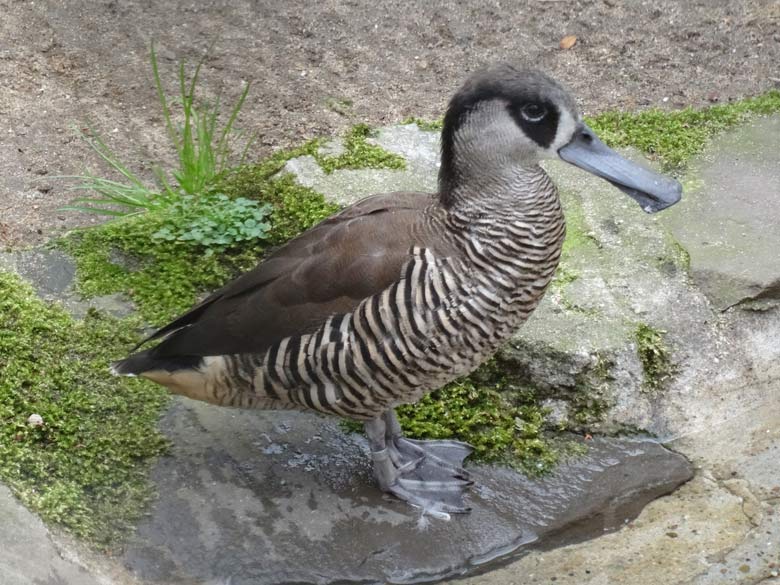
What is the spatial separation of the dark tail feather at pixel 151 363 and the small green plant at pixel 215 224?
1225 millimetres

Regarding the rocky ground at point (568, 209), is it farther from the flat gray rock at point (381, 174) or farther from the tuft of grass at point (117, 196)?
the tuft of grass at point (117, 196)

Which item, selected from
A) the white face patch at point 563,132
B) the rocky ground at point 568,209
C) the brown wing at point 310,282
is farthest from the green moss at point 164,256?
the white face patch at point 563,132

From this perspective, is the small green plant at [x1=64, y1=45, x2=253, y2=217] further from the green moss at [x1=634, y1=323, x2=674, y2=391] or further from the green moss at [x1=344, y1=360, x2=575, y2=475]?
the green moss at [x1=634, y1=323, x2=674, y2=391]

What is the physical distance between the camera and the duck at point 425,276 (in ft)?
12.7

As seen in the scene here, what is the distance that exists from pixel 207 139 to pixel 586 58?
289 centimetres

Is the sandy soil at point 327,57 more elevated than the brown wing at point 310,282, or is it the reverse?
the sandy soil at point 327,57

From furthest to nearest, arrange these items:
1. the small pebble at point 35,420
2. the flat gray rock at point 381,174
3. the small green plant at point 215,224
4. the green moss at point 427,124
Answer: the green moss at point 427,124 → the flat gray rock at point 381,174 → the small green plant at point 215,224 → the small pebble at point 35,420

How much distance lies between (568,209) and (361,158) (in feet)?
3.87

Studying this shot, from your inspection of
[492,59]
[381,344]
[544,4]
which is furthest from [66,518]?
[544,4]

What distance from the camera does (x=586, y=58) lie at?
289 inches

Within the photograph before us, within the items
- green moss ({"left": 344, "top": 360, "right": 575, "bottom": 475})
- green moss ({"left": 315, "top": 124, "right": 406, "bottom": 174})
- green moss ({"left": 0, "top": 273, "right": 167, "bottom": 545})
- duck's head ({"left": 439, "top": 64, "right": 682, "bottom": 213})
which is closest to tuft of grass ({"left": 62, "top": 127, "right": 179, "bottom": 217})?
green moss ({"left": 0, "top": 273, "right": 167, "bottom": 545})

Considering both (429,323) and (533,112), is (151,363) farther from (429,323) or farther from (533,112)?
(533,112)

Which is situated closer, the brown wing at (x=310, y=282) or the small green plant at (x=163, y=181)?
the brown wing at (x=310, y=282)

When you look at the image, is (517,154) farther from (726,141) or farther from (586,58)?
(586,58)
